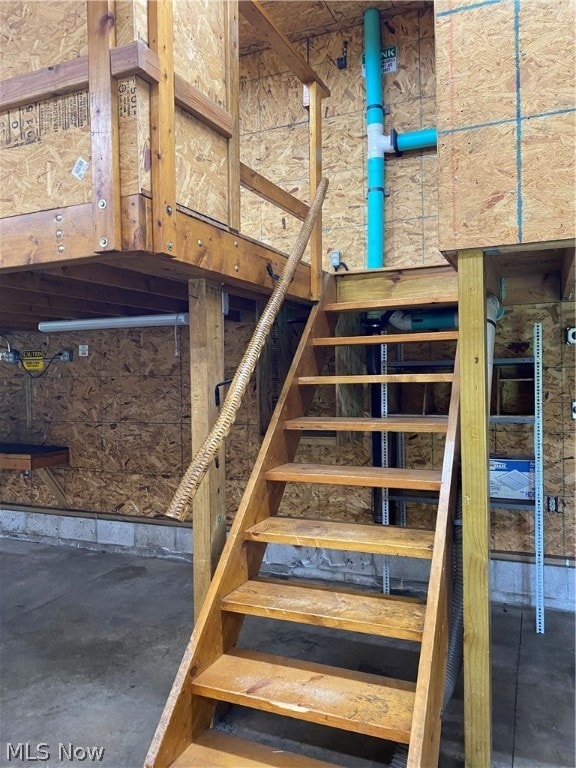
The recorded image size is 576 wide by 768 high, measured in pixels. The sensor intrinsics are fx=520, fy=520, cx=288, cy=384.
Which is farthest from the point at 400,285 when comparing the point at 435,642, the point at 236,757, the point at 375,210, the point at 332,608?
the point at 236,757

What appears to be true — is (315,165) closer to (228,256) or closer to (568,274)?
(228,256)

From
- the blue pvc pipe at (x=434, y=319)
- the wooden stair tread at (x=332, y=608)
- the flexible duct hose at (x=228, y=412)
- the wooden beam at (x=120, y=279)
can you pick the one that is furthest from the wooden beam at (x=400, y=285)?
the wooden stair tread at (x=332, y=608)

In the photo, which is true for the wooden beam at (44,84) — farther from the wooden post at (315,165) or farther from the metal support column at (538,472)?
the metal support column at (538,472)

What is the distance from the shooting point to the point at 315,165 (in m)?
2.98

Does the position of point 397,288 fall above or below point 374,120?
below

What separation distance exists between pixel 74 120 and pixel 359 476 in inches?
65.5

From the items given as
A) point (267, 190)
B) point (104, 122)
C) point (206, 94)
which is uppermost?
point (206, 94)

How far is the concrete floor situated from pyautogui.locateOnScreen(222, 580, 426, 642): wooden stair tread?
2.70 ft

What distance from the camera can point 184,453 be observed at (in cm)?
470

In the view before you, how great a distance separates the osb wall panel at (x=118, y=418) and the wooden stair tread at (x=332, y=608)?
2.43 meters

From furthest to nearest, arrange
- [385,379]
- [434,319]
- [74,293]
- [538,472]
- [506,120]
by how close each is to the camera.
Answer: [434,319] → [538,472] → [74,293] → [385,379] → [506,120]

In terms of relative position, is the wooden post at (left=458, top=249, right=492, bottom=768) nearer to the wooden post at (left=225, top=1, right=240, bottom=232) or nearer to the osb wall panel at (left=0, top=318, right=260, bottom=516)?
the wooden post at (left=225, top=1, right=240, bottom=232)

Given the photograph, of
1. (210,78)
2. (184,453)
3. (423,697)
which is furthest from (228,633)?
(184,453)

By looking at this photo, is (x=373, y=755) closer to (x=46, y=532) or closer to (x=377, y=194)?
(x=377, y=194)
